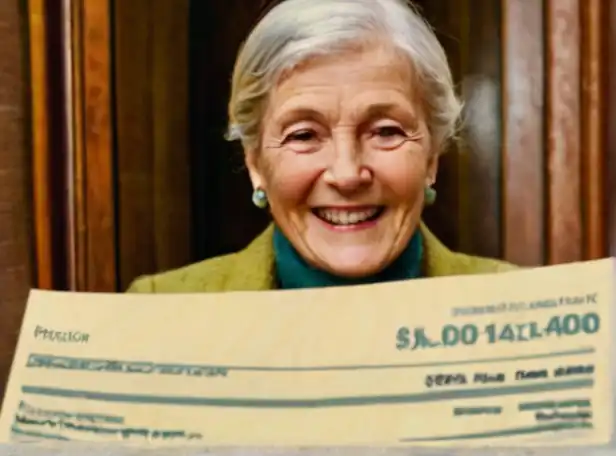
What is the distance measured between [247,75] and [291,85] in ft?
0.14

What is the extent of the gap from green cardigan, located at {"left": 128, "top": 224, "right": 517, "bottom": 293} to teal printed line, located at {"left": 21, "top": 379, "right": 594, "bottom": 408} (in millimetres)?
149

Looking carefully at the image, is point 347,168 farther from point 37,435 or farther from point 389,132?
point 37,435

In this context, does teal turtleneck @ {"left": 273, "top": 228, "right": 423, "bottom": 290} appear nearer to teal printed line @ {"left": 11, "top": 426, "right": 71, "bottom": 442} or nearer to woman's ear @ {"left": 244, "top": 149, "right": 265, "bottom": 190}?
woman's ear @ {"left": 244, "top": 149, "right": 265, "bottom": 190}

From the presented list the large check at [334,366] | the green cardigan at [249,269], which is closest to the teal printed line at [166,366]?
the large check at [334,366]

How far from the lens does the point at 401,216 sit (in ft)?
2.16

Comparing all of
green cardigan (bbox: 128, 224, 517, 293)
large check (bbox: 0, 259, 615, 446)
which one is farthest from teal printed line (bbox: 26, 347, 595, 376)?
green cardigan (bbox: 128, 224, 517, 293)

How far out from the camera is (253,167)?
68 centimetres

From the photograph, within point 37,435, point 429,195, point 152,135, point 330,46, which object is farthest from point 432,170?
point 37,435

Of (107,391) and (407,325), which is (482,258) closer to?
(407,325)

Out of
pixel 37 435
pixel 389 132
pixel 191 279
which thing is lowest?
pixel 37 435

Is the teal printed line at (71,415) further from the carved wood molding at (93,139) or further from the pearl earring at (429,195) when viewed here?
the pearl earring at (429,195)

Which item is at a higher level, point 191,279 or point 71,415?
point 191,279

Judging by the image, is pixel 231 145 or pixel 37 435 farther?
pixel 231 145

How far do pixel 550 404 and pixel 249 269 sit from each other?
10.8 inches
